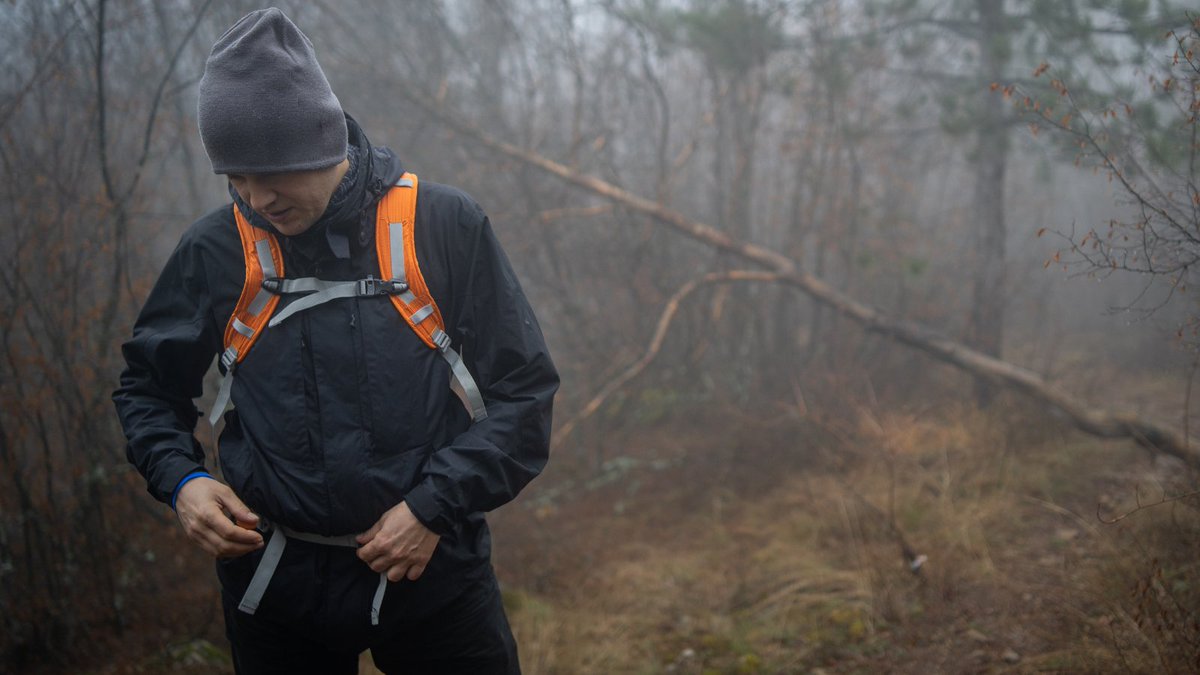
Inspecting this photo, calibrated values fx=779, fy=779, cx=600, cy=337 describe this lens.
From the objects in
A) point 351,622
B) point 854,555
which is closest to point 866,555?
point 854,555

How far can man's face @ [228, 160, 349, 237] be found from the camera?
167 cm

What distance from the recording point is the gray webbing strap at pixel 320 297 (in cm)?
173

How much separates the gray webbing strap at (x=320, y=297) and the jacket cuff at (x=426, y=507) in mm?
463

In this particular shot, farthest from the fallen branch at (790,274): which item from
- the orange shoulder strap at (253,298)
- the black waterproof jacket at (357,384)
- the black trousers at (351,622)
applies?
the black trousers at (351,622)

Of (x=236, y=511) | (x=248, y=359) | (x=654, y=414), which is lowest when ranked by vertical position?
(x=654, y=414)

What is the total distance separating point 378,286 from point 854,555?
11.2ft

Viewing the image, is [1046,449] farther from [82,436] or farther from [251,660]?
[82,436]

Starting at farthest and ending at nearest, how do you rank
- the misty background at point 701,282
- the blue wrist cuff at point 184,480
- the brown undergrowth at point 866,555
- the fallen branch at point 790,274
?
the fallen branch at point 790,274, the misty background at point 701,282, the brown undergrowth at point 866,555, the blue wrist cuff at point 184,480

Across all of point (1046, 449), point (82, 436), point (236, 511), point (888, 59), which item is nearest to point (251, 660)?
point (236, 511)

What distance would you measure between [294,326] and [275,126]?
43cm

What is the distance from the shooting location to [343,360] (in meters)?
1.71

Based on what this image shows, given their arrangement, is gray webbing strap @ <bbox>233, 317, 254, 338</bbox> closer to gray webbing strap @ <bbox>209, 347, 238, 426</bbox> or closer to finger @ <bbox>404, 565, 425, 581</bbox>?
gray webbing strap @ <bbox>209, 347, 238, 426</bbox>

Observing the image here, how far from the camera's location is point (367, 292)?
5.67 feet

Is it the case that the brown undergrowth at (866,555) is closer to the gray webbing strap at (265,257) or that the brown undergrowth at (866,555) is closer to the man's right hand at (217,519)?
the man's right hand at (217,519)
